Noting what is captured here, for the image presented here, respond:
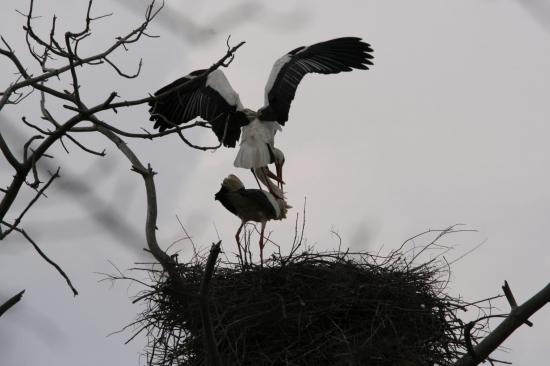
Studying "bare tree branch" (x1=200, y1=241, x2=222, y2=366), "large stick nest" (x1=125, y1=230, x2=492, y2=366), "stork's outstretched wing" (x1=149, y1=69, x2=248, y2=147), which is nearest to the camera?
"bare tree branch" (x1=200, y1=241, x2=222, y2=366)

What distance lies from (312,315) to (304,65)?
353 centimetres

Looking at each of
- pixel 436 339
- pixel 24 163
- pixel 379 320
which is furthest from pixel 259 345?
pixel 24 163

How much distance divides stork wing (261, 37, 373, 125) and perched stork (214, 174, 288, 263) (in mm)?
1008

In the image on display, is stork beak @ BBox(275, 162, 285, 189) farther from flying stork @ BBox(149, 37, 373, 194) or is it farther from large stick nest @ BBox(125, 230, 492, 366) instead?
large stick nest @ BBox(125, 230, 492, 366)

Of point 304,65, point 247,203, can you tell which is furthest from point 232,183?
point 304,65

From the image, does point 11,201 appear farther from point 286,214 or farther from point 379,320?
point 286,214

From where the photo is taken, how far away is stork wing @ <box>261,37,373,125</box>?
9.05 metres

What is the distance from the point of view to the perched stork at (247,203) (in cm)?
812

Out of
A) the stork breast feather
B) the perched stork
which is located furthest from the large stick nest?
the stork breast feather

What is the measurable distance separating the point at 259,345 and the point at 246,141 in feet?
9.57

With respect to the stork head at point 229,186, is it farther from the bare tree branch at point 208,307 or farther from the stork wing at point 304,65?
the bare tree branch at point 208,307

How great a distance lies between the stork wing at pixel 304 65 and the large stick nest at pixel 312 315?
2.30m

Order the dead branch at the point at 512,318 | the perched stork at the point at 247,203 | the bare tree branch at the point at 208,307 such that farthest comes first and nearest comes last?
the perched stork at the point at 247,203 → the dead branch at the point at 512,318 → the bare tree branch at the point at 208,307

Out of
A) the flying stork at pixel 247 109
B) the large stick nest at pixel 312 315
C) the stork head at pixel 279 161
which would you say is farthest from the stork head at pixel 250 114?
the large stick nest at pixel 312 315
